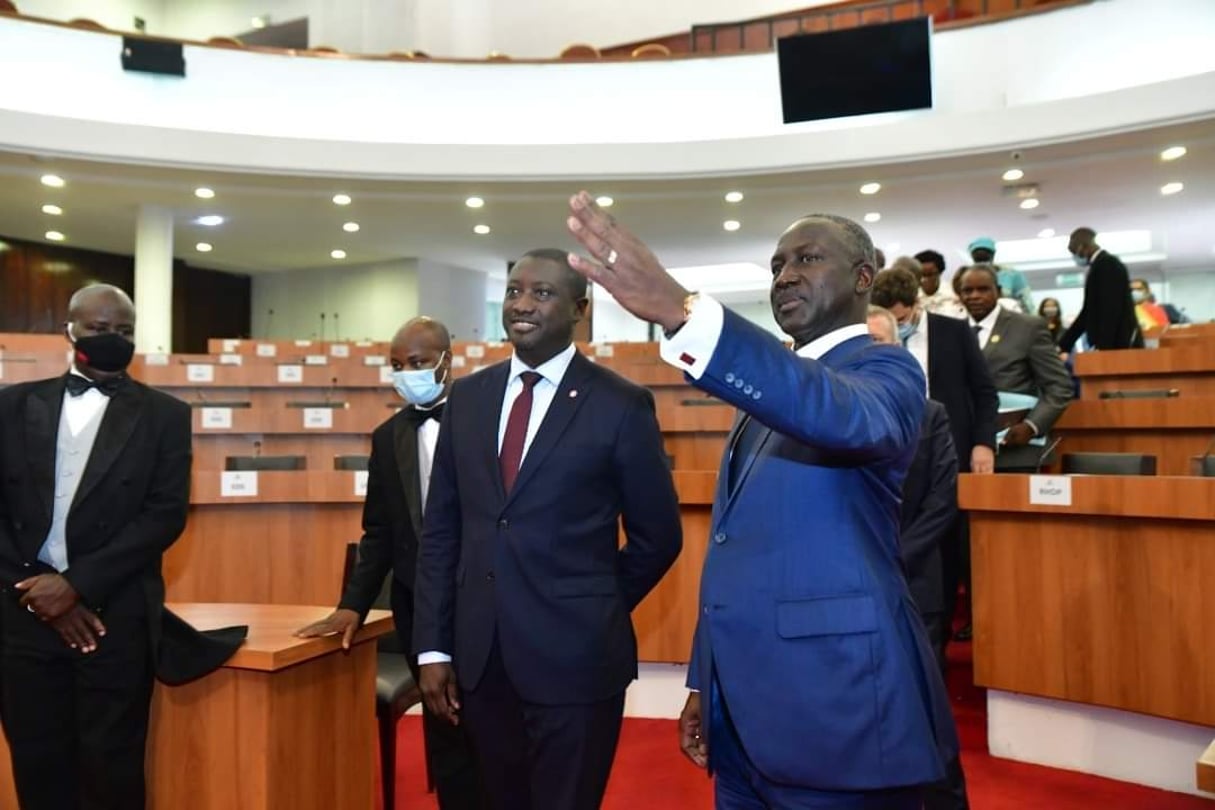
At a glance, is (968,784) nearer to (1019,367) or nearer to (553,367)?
(1019,367)

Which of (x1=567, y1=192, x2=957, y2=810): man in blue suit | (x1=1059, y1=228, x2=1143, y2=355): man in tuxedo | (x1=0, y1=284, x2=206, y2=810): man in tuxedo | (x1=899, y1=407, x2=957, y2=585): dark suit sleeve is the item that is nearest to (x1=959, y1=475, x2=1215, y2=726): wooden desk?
(x1=899, y1=407, x2=957, y2=585): dark suit sleeve

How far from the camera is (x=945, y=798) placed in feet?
6.72

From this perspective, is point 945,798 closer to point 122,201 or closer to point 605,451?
point 605,451

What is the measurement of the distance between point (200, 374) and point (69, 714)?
4.95 meters

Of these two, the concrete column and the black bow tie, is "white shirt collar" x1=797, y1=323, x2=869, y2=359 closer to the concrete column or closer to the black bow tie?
the black bow tie

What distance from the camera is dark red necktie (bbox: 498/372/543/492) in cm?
168

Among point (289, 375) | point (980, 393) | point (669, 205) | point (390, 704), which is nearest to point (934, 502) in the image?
point (980, 393)

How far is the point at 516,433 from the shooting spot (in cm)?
171

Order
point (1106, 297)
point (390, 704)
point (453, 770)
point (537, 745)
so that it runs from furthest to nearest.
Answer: point (1106, 297) → point (390, 704) → point (453, 770) → point (537, 745)

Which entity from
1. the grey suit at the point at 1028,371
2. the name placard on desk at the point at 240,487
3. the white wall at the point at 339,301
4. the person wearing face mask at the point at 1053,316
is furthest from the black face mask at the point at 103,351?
the white wall at the point at 339,301

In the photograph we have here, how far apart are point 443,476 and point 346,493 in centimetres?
185

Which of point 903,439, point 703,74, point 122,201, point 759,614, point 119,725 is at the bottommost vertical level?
point 119,725

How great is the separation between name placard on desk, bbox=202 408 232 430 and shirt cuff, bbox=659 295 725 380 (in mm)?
4966

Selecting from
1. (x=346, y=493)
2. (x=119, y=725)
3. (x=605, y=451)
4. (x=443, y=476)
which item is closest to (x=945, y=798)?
(x=605, y=451)
